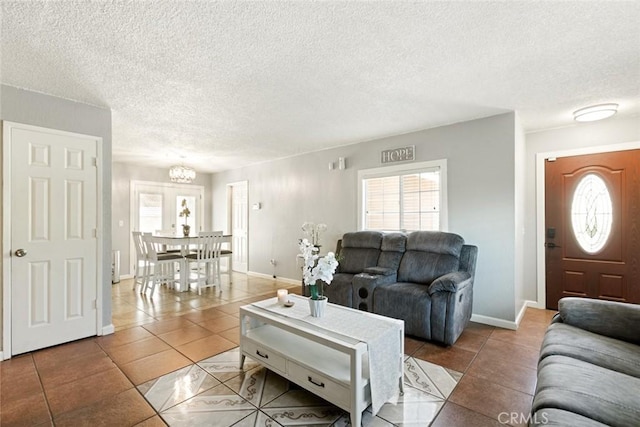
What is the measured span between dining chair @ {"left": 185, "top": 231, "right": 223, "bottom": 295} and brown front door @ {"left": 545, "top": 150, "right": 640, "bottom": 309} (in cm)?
512

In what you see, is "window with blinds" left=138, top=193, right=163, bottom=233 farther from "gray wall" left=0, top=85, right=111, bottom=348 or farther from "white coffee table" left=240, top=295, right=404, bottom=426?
"white coffee table" left=240, top=295, right=404, bottom=426

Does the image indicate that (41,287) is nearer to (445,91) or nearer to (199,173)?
(445,91)

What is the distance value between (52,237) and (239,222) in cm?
414

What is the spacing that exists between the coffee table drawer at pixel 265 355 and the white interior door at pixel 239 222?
4463mm

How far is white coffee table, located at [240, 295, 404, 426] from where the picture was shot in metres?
1.68

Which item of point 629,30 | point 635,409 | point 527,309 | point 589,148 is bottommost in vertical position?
point 527,309

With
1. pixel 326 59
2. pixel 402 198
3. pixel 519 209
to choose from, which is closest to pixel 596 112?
pixel 519 209

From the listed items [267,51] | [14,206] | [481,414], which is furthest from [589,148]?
[14,206]

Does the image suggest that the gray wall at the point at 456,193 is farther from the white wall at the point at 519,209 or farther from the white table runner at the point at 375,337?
the white table runner at the point at 375,337

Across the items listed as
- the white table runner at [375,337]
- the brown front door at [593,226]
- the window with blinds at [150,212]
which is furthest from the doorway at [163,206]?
the brown front door at [593,226]

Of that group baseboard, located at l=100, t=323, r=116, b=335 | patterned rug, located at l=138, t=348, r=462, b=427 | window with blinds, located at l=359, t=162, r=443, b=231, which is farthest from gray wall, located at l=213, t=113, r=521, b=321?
baseboard, located at l=100, t=323, r=116, b=335

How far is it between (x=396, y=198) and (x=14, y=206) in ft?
13.9

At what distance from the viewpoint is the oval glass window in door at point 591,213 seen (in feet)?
11.5

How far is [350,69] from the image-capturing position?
2.34 m
